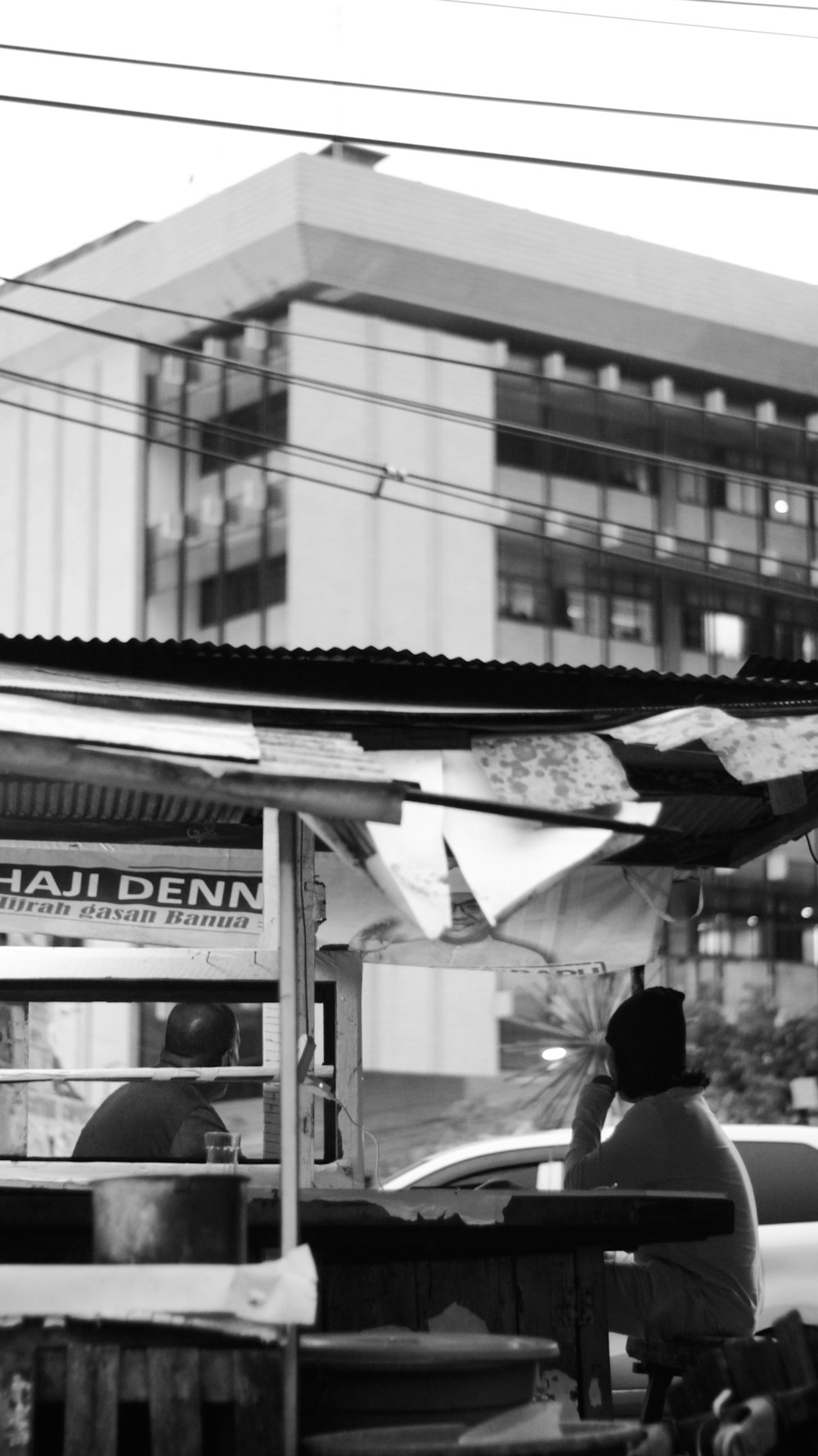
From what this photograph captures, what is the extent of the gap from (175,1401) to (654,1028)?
2692mm

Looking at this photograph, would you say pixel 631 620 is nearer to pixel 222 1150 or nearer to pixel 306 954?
pixel 306 954

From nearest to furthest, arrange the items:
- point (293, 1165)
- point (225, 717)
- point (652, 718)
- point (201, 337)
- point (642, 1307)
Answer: point (293, 1165) → point (225, 717) → point (652, 718) → point (642, 1307) → point (201, 337)

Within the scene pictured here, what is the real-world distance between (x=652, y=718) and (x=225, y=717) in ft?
4.70

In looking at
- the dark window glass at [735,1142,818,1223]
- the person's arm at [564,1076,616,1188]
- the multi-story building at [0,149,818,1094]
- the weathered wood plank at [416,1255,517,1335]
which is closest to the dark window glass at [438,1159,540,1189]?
the dark window glass at [735,1142,818,1223]

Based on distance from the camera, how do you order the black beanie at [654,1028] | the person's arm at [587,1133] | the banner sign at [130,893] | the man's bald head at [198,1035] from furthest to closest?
the banner sign at [130,893] < the man's bald head at [198,1035] < the person's arm at [587,1133] < the black beanie at [654,1028]

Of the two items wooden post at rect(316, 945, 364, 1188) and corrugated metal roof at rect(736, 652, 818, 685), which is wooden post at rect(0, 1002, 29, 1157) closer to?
wooden post at rect(316, 945, 364, 1188)

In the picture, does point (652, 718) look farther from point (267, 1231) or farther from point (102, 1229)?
point (102, 1229)

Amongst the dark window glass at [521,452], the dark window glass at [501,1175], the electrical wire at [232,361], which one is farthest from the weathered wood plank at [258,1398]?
the dark window glass at [521,452]

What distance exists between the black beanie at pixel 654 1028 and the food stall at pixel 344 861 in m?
0.72

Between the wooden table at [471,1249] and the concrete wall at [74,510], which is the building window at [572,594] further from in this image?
the wooden table at [471,1249]

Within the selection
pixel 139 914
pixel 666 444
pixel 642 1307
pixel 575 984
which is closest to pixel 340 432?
pixel 666 444

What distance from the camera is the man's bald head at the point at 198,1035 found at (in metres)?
7.04

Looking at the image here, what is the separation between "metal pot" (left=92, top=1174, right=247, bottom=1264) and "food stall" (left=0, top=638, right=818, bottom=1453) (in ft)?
0.48

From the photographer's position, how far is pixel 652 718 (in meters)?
5.34
